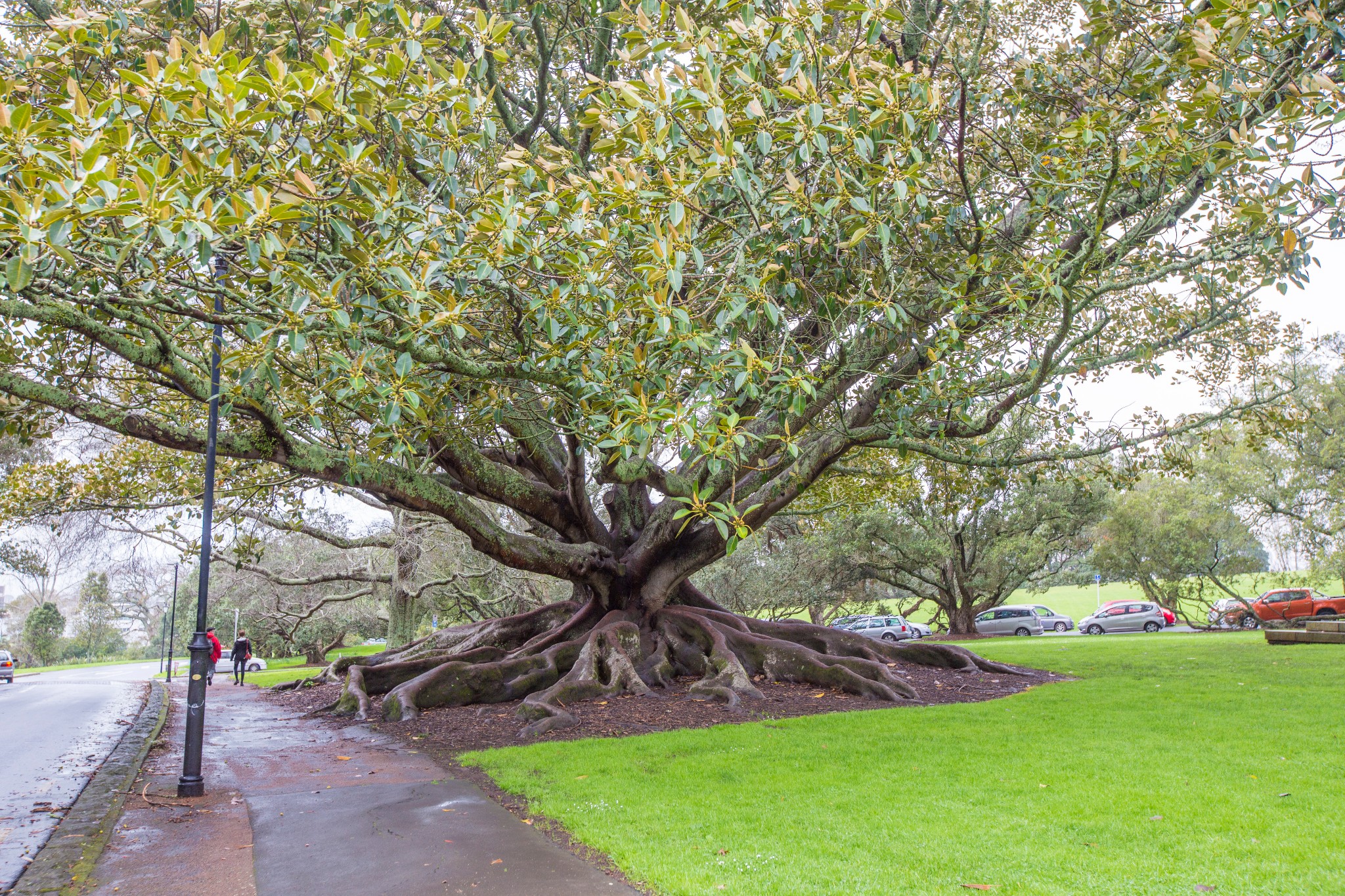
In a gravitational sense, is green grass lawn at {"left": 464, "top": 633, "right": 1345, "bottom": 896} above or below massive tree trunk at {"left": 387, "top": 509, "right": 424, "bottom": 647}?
below

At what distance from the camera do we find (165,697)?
1700 cm

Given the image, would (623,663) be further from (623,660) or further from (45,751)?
(45,751)

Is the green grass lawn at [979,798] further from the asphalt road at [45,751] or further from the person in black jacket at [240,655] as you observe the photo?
the person in black jacket at [240,655]

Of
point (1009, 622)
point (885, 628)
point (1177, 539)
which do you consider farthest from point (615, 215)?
point (1009, 622)

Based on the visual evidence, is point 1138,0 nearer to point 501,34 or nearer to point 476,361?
point 501,34

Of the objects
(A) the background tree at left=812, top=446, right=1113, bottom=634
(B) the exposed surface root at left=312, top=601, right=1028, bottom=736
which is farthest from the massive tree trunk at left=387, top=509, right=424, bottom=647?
(A) the background tree at left=812, top=446, right=1113, bottom=634

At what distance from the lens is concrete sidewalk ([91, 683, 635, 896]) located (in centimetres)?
460

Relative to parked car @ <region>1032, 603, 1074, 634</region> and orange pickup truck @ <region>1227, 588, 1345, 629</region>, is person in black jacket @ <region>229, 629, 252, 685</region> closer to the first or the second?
orange pickup truck @ <region>1227, 588, 1345, 629</region>

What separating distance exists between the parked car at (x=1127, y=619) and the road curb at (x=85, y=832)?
3378 cm

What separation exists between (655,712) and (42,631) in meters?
56.8

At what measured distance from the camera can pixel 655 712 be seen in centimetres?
1031

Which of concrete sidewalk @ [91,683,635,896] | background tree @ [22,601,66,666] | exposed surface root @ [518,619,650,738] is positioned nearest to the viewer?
concrete sidewalk @ [91,683,635,896]

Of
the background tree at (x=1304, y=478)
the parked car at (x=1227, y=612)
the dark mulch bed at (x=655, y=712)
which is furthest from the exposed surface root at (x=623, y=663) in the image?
the parked car at (x=1227, y=612)

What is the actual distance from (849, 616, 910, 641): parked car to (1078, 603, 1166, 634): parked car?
8272 millimetres
